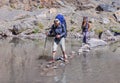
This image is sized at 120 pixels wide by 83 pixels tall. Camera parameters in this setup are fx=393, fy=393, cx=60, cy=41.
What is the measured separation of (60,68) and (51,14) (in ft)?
70.5

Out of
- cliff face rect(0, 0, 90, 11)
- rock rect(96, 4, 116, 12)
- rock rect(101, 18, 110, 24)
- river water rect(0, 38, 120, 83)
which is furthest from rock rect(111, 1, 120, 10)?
river water rect(0, 38, 120, 83)

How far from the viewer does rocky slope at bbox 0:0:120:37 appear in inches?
1256

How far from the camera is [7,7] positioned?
128ft

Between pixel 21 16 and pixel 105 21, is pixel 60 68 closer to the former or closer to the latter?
pixel 105 21

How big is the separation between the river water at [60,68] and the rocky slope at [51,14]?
→ 475 inches

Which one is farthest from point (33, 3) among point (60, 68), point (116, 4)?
point (60, 68)

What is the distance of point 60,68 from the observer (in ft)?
48.2

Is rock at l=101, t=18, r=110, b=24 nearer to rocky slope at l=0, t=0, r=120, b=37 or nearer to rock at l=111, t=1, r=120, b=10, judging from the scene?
rocky slope at l=0, t=0, r=120, b=37

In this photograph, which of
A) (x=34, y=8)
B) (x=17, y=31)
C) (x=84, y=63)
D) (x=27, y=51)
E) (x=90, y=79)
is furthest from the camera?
(x=34, y=8)

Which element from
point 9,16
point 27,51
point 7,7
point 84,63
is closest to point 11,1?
point 7,7

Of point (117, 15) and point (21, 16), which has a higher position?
point (21, 16)

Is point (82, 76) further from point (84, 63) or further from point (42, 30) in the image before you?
point (42, 30)

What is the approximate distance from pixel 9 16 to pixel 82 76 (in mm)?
23786

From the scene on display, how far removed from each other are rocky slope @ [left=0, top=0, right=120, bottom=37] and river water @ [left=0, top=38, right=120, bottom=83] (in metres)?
12.1
